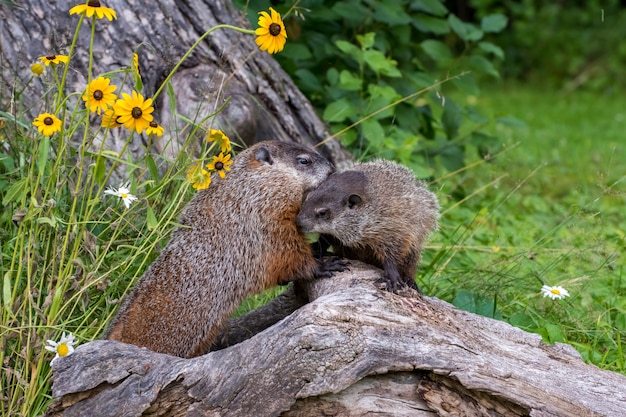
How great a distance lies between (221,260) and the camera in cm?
371

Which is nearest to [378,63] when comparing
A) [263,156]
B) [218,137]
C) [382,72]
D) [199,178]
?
[382,72]

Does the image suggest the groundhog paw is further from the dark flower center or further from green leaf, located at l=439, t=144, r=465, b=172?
green leaf, located at l=439, t=144, r=465, b=172

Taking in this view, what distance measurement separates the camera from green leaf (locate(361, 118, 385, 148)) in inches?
216

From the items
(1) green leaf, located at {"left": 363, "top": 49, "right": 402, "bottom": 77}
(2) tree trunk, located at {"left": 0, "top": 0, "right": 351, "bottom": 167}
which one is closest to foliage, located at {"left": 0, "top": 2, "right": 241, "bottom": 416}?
(2) tree trunk, located at {"left": 0, "top": 0, "right": 351, "bottom": 167}

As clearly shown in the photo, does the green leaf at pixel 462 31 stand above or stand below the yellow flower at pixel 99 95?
below

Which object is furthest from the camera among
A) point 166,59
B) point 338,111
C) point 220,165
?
point 338,111

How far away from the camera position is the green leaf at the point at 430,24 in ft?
21.2

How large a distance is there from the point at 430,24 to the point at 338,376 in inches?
166

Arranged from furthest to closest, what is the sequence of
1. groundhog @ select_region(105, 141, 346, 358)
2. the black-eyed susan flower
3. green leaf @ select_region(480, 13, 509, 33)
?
green leaf @ select_region(480, 13, 509, 33) < groundhog @ select_region(105, 141, 346, 358) < the black-eyed susan flower

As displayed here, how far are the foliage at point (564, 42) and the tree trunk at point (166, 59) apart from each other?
9633 millimetres

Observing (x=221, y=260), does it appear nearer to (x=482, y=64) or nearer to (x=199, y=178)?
(x=199, y=178)

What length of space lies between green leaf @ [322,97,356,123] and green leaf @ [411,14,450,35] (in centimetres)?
109

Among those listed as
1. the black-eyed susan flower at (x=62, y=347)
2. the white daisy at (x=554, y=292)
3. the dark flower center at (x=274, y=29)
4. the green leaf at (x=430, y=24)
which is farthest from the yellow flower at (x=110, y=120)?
the green leaf at (x=430, y=24)

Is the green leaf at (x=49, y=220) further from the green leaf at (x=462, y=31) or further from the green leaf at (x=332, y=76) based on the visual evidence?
the green leaf at (x=462, y=31)
